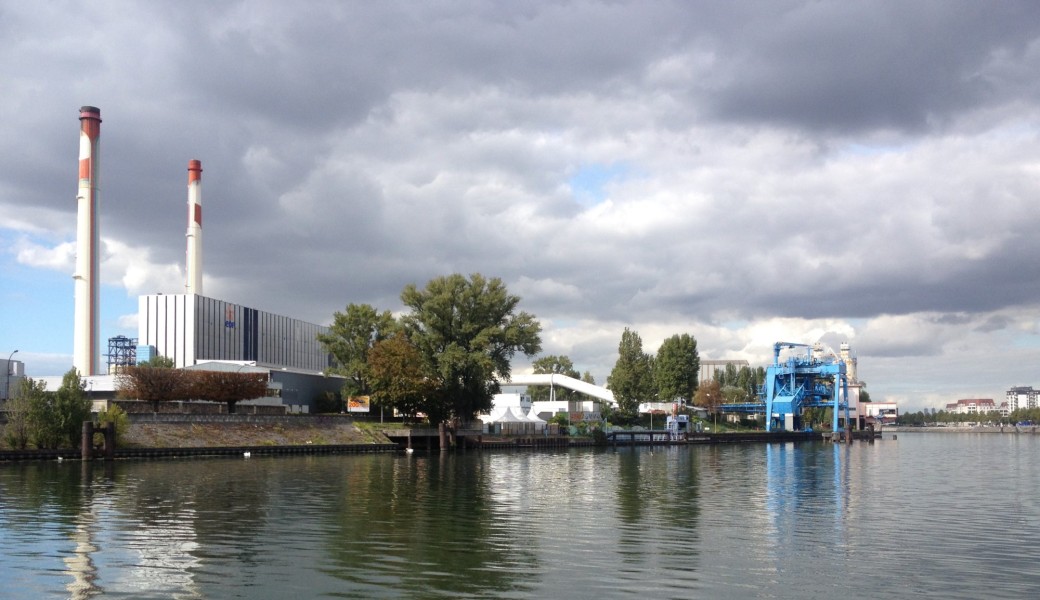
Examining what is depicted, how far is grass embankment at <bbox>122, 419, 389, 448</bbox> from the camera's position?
237 ft

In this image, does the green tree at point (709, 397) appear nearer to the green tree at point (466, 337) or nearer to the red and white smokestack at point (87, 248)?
the green tree at point (466, 337)

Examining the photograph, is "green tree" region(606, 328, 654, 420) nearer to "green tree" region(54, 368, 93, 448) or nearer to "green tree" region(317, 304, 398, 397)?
"green tree" region(317, 304, 398, 397)

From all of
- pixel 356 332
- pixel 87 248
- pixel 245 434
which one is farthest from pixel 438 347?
pixel 87 248

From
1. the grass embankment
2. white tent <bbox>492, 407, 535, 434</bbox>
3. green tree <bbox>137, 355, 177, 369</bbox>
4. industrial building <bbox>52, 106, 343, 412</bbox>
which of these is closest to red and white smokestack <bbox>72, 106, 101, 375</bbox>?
industrial building <bbox>52, 106, 343, 412</bbox>

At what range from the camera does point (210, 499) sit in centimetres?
3906

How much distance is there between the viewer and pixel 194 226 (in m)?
113

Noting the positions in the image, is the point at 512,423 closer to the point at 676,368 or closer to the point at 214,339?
the point at 214,339

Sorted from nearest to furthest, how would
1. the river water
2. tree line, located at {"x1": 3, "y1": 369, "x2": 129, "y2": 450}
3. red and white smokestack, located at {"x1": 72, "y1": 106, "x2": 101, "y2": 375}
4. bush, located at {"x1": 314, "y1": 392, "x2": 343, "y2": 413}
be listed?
the river water < tree line, located at {"x1": 3, "y1": 369, "x2": 129, "y2": 450} < red and white smokestack, located at {"x1": 72, "y1": 106, "x2": 101, "y2": 375} < bush, located at {"x1": 314, "y1": 392, "x2": 343, "y2": 413}

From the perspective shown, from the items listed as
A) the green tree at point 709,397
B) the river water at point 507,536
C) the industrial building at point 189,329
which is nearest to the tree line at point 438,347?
the industrial building at point 189,329

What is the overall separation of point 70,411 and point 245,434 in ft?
51.3

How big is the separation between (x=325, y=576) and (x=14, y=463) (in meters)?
50.9

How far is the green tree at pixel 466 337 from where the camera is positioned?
92375 mm

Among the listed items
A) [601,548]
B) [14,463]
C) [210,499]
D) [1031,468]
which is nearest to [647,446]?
[1031,468]

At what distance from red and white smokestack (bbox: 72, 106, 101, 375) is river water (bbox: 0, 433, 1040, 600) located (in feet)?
162
